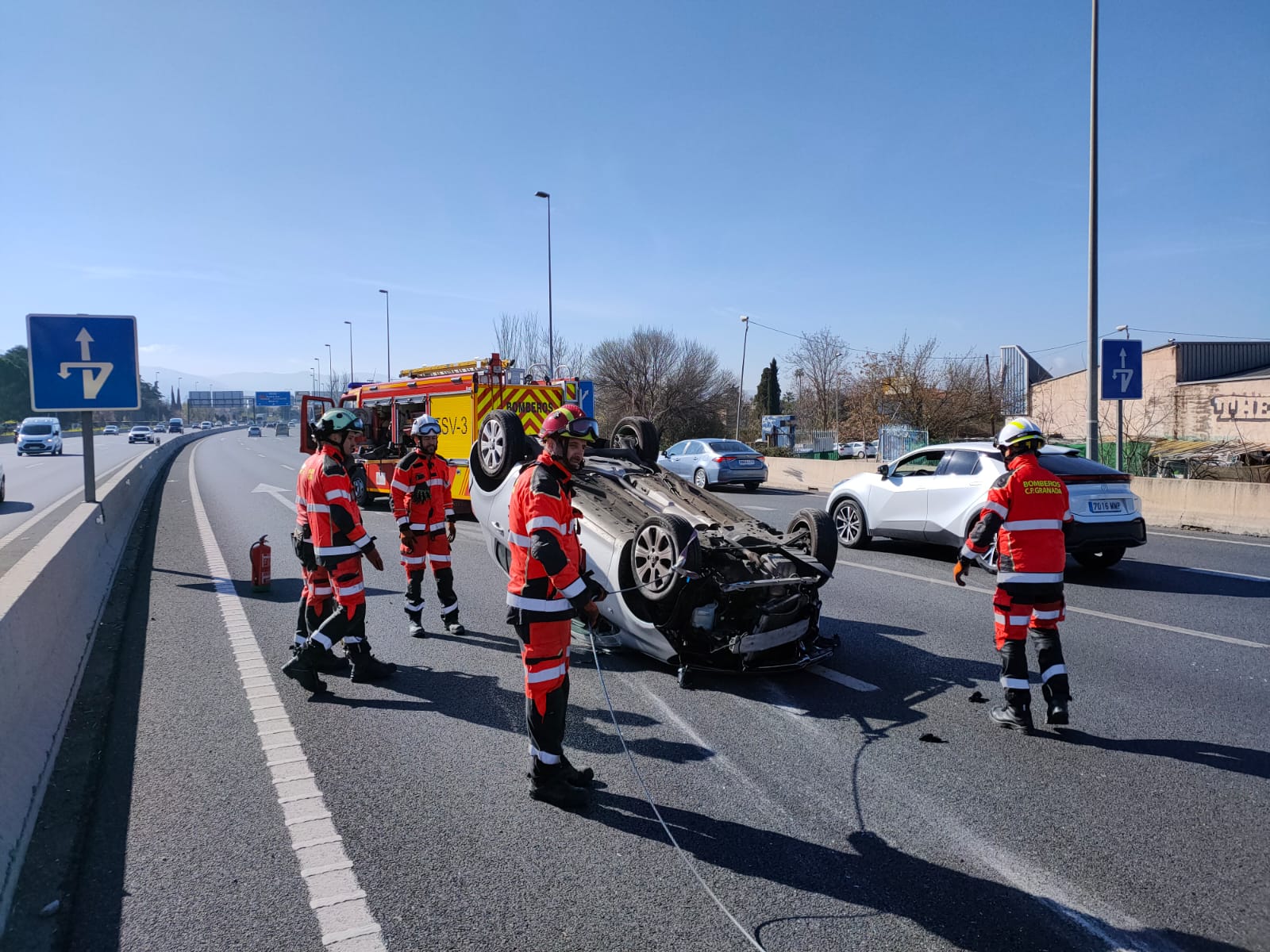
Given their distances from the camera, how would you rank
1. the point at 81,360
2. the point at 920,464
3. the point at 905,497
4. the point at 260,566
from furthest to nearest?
the point at 920,464, the point at 905,497, the point at 81,360, the point at 260,566

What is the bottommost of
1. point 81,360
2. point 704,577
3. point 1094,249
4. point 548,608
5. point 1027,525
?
point 704,577

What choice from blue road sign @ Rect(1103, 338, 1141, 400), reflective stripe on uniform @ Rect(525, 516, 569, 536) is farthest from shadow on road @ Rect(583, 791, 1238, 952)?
blue road sign @ Rect(1103, 338, 1141, 400)

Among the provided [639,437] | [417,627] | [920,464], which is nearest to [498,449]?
[639,437]

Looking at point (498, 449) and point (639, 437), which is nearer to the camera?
point (498, 449)

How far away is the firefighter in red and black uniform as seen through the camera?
391cm

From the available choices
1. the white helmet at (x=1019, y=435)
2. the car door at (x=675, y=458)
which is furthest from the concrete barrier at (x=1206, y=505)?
the car door at (x=675, y=458)

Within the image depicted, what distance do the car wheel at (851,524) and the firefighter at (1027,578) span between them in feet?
20.7

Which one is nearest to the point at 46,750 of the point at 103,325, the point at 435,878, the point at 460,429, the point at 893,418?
the point at 435,878

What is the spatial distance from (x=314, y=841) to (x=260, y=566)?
19.1 feet

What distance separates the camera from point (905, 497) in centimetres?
1076

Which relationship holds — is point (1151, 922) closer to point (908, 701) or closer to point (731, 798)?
point (731, 798)

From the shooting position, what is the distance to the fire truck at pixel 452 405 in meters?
13.3

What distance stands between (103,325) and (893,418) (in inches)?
1040

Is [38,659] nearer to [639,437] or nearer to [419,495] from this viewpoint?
[419,495]
